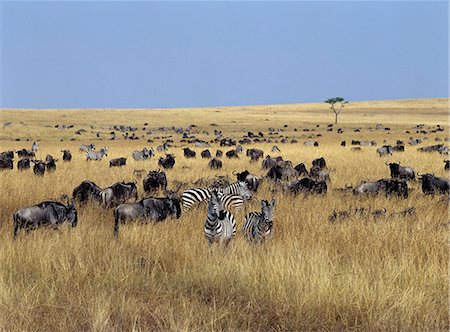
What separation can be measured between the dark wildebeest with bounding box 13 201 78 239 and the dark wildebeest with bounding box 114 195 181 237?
0.81m

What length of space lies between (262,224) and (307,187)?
6824 mm

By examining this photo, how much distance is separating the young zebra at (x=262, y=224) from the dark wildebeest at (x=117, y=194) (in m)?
4.85

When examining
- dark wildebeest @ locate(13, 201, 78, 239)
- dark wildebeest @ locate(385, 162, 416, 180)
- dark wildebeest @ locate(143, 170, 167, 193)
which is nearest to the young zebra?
dark wildebeest @ locate(13, 201, 78, 239)

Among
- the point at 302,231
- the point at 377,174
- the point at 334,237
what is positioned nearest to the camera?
the point at 334,237

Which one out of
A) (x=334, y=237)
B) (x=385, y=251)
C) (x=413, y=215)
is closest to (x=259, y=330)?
(x=385, y=251)

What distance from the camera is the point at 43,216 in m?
9.31

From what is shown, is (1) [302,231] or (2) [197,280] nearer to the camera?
(2) [197,280]

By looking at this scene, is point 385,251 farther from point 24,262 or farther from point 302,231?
point 24,262

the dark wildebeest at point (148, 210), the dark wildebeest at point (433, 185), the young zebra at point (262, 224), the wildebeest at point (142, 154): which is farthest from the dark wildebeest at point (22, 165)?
the young zebra at point (262, 224)

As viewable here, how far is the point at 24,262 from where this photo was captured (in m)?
7.31

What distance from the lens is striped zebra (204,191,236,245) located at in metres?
7.74

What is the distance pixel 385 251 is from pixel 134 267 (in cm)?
354

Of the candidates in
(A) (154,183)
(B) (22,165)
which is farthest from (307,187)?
(B) (22,165)

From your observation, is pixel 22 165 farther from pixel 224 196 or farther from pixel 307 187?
pixel 224 196
